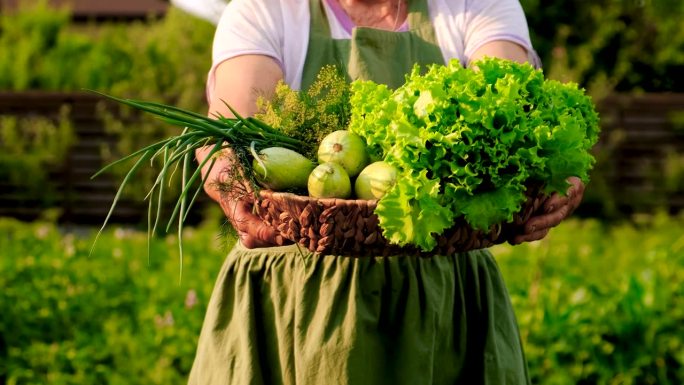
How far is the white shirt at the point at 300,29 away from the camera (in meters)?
2.64

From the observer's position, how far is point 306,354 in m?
2.44

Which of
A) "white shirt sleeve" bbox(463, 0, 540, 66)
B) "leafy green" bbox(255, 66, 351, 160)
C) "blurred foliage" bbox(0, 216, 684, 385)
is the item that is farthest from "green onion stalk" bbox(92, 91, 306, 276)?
"blurred foliage" bbox(0, 216, 684, 385)

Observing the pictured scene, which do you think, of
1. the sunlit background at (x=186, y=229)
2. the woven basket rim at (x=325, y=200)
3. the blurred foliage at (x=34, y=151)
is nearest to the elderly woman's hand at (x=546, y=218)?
the woven basket rim at (x=325, y=200)

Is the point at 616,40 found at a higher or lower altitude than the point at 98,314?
higher

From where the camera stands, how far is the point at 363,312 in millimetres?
2416

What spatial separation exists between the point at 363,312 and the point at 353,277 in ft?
0.28

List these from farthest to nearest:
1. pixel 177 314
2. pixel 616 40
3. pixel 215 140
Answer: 1. pixel 616 40
2. pixel 177 314
3. pixel 215 140

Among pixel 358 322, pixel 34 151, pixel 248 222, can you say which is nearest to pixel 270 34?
pixel 248 222

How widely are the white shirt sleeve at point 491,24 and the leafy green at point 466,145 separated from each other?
46cm

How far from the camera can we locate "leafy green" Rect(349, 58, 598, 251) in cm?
205

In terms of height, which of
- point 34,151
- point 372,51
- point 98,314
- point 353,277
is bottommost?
point 98,314

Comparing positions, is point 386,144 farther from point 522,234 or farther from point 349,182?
point 522,234

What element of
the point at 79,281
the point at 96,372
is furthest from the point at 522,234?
the point at 79,281

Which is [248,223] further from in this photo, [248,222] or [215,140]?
[215,140]
